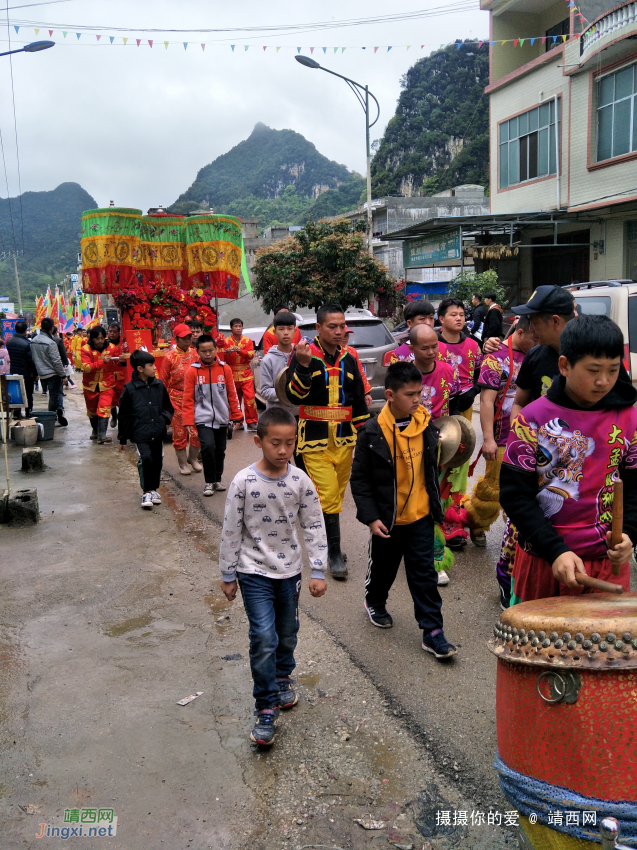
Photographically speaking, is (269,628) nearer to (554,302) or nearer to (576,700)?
(576,700)

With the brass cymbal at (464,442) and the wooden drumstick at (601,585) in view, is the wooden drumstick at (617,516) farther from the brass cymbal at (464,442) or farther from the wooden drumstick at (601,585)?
the brass cymbal at (464,442)

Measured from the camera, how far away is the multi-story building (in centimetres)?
1867

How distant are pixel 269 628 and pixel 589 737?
169cm

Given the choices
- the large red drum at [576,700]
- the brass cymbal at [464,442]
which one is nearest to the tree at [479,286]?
the brass cymbal at [464,442]

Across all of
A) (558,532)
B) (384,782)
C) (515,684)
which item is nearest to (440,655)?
(384,782)

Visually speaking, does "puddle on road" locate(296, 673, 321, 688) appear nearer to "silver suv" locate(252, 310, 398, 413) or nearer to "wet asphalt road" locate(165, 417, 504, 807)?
"wet asphalt road" locate(165, 417, 504, 807)

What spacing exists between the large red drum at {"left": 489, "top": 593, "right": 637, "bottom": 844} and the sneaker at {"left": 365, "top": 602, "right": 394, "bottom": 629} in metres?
2.31

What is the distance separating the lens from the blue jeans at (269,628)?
335cm

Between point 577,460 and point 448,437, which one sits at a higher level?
point 577,460

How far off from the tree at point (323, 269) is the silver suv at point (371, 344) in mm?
10975

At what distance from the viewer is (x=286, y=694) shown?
363 centimetres

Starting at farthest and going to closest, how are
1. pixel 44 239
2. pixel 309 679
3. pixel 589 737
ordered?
pixel 44 239, pixel 309 679, pixel 589 737

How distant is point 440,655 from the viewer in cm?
399

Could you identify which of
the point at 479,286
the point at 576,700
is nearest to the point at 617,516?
the point at 576,700
